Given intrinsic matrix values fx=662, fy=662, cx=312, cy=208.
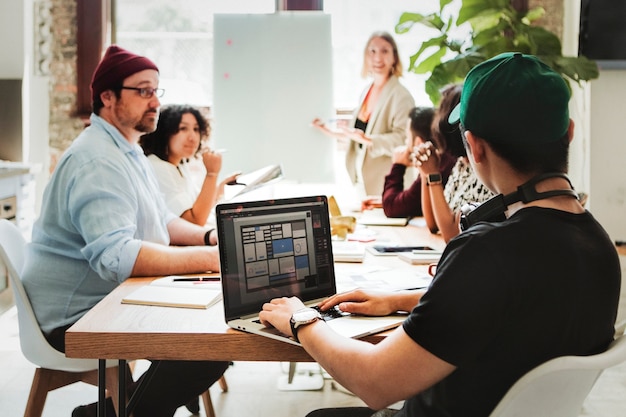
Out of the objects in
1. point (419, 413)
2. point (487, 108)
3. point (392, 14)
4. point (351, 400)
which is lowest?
point (351, 400)

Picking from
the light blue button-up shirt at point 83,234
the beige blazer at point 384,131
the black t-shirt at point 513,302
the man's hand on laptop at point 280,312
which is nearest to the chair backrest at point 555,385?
the black t-shirt at point 513,302

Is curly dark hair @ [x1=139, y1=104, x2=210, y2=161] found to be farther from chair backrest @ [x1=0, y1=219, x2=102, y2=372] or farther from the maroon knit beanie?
chair backrest @ [x1=0, y1=219, x2=102, y2=372]

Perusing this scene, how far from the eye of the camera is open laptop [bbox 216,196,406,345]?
1.42 meters

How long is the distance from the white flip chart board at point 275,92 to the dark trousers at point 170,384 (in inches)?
122

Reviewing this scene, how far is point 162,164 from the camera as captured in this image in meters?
3.25

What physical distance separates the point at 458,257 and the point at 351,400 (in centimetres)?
203

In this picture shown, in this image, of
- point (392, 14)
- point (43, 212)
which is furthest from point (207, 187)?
point (392, 14)

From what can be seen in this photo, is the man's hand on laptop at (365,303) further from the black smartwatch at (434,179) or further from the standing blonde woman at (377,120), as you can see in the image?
the standing blonde woman at (377,120)

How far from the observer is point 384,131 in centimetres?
474

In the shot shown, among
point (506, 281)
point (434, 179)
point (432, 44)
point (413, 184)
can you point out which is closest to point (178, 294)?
point (506, 281)

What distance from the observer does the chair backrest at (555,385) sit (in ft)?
3.10

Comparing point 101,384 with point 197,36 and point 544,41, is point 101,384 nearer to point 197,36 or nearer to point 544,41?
point 544,41

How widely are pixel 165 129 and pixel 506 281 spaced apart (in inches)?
107

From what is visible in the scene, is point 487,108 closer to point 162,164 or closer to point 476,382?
point 476,382
